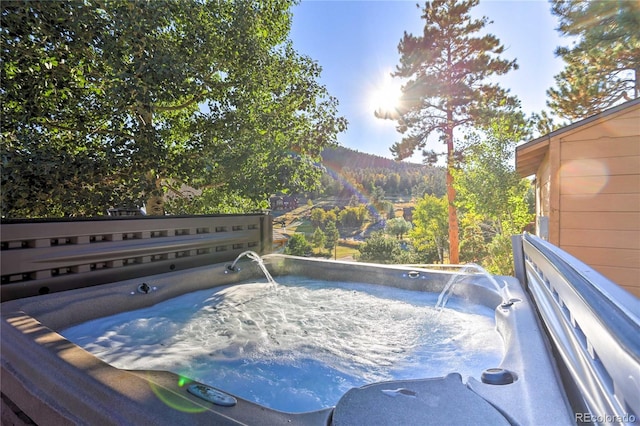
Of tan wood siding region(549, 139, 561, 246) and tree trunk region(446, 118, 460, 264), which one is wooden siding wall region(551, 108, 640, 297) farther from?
tree trunk region(446, 118, 460, 264)

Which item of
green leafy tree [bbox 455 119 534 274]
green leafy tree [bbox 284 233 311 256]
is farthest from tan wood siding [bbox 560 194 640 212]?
green leafy tree [bbox 284 233 311 256]

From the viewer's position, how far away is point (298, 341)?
1823 mm

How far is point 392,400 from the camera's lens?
2.88 ft

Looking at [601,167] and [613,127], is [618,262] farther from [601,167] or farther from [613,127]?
[613,127]

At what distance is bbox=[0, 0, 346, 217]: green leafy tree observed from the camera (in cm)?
300

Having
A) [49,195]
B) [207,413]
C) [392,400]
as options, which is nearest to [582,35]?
[392,400]

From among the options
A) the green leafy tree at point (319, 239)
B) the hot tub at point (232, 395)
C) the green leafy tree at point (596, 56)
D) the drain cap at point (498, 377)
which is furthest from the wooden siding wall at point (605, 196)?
the green leafy tree at point (319, 239)

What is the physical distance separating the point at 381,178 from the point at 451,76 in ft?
16.4

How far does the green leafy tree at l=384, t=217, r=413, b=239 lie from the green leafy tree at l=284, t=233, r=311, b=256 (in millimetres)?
5610

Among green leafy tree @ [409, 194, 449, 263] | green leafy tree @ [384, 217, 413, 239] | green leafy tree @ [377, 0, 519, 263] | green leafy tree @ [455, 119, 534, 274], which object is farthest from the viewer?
green leafy tree @ [384, 217, 413, 239]

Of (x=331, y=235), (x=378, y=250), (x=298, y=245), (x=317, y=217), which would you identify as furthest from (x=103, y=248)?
(x=378, y=250)

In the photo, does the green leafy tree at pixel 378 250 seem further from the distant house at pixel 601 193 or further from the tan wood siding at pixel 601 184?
the tan wood siding at pixel 601 184

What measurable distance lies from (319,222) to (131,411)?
9.96m

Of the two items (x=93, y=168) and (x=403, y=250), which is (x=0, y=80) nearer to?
(x=93, y=168)
